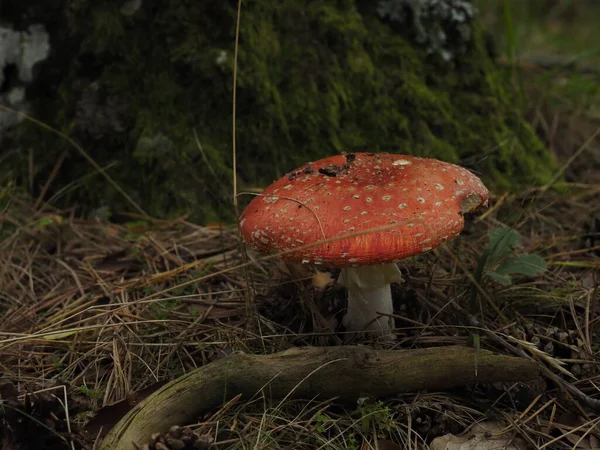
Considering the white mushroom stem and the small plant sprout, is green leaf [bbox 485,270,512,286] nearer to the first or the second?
the small plant sprout

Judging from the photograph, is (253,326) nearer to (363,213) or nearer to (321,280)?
(321,280)

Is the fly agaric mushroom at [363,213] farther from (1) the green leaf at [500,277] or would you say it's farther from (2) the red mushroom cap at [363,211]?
(1) the green leaf at [500,277]

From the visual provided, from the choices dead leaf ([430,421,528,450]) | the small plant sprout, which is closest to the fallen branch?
dead leaf ([430,421,528,450])

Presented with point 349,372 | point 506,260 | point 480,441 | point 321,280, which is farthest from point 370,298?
point 480,441

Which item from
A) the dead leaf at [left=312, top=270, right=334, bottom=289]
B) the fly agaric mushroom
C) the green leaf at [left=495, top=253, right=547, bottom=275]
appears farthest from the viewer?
the dead leaf at [left=312, top=270, right=334, bottom=289]

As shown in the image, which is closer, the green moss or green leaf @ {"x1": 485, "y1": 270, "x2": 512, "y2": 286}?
green leaf @ {"x1": 485, "y1": 270, "x2": 512, "y2": 286}

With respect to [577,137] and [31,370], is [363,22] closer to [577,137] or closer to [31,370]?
[577,137]

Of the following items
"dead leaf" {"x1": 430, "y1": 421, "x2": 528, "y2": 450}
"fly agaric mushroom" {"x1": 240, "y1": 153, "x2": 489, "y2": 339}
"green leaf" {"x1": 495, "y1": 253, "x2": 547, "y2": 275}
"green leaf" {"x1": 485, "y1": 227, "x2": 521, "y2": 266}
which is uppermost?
"fly agaric mushroom" {"x1": 240, "y1": 153, "x2": 489, "y2": 339}
